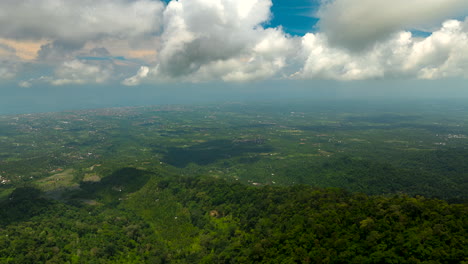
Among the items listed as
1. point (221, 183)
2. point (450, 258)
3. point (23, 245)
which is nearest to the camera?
point (450, 258)

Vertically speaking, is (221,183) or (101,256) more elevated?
(221,183)

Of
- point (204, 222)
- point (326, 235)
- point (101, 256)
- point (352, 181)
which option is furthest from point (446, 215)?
point (352, 181)

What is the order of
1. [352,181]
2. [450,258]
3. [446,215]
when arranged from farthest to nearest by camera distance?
[352,181]
[446,215]
[450,258]

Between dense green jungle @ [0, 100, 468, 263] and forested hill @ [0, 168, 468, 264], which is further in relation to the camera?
dense green jungle @ [0, 100, 468, 263]

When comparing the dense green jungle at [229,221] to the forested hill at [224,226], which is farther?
the dense green jungle at [229,221]

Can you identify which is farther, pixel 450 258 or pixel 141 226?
pixel 141 226

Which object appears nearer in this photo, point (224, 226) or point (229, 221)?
point (224, 226)

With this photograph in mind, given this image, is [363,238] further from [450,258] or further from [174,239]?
[174,239]

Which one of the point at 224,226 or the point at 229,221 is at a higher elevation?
the point at 229,221
